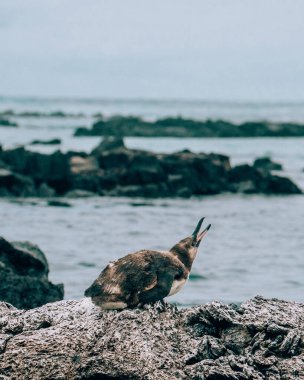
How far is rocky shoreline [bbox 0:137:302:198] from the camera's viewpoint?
2902 cm

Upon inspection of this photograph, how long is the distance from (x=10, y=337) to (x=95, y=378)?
0.66 metres

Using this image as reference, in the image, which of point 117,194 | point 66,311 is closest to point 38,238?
point 117,194

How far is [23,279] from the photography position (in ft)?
30.8

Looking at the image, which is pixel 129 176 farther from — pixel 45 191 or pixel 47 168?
pixel 45 191

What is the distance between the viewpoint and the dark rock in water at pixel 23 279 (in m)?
9.24

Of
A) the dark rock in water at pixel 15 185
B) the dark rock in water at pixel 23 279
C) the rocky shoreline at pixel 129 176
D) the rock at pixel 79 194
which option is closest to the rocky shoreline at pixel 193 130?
the rocky shoreline at pixel 129 176

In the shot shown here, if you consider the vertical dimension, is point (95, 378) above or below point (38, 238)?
above

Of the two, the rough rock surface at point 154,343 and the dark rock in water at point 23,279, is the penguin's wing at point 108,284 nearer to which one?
the rough rock surface at point 154,343

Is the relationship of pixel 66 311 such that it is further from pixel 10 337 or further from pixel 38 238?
pixel 38 238

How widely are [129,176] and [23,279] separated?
21.0m

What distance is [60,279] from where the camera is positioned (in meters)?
13.6

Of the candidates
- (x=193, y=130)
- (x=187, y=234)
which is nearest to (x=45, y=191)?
(x=187, y=234)

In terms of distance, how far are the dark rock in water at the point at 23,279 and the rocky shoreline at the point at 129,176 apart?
1748 cm

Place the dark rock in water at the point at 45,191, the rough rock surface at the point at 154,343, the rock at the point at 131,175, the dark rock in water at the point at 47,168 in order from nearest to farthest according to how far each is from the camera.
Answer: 1. the rough rock surface at the point at 154,343
2. the dark rock in water at the point at 45,191
3. the rock at the point at 131,175
4. the dark rock in water at the point at 47,168
